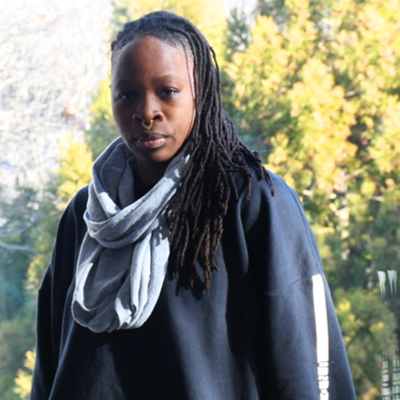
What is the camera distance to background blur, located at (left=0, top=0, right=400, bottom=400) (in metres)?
3.90

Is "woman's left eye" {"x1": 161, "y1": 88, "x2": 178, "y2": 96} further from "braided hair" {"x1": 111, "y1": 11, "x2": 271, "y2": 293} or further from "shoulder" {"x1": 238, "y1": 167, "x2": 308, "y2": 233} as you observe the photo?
"shoulder" {"x1": 238, "y1": 167, "x2": 308, "y2": 233}

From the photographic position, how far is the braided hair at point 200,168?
1.55 m

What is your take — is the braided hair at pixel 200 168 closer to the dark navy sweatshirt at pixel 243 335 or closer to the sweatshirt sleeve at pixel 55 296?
the dark navy sweatshirt at pixel 243 335

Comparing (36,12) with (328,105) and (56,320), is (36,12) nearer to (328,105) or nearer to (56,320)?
(328,105)

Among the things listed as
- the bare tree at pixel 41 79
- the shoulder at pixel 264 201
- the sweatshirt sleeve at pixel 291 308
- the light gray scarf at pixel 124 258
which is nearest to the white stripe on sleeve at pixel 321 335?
the sweatshirt sleeve at pixel 291 308

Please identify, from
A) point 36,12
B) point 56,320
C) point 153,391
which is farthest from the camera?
point 36,12

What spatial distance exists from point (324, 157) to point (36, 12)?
147 centimetres

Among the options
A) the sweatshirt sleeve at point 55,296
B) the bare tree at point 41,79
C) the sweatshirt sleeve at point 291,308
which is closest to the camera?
the sweatshirt sleeve at point 291,308

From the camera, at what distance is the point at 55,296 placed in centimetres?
176

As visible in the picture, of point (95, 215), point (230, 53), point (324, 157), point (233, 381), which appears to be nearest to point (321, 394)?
point (233, 381)

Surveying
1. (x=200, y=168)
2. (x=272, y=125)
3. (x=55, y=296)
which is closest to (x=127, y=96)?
(x=200, y=168)

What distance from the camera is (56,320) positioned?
176cm

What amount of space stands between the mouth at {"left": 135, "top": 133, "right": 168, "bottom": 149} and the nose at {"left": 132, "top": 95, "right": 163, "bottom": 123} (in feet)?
0.09

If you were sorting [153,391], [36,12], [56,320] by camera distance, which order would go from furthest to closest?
[36,12] < [56,320] < [153,391]
